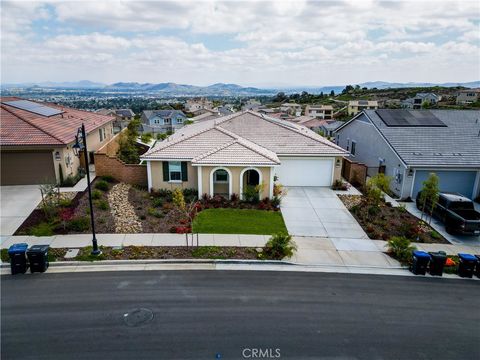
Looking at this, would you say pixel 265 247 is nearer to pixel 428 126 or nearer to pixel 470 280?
pixel 470 280

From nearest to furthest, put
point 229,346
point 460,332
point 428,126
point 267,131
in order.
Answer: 1. point 229,346
2. point 460,332
3. point 428,126
4. point 267,131

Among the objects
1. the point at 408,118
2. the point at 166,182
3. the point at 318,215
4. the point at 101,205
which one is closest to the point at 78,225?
the point at 101,205

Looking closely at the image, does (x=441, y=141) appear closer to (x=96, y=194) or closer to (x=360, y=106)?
(x=96, y=194)

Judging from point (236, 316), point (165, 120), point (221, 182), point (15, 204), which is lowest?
point (165, 120)

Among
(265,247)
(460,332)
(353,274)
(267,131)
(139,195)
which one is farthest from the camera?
(267,131)

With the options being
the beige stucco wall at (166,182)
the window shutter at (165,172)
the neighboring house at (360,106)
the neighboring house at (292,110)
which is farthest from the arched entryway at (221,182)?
the neighboring house at (360,106)

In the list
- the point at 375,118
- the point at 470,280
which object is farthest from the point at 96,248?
Answer: the point at 375,118
